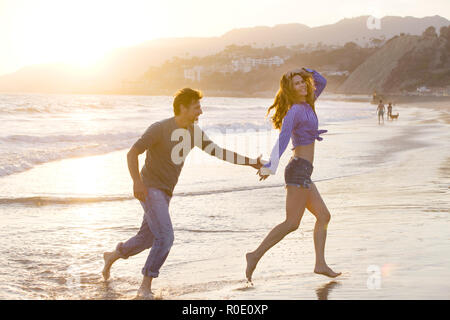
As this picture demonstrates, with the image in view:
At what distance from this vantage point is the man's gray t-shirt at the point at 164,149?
4.57m

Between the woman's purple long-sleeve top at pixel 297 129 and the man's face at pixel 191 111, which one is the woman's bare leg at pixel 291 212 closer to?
the woman's purple long-sleeve top at pixel 297 129

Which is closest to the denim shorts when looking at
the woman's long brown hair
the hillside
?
the woman's long brown hair

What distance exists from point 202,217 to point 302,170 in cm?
349

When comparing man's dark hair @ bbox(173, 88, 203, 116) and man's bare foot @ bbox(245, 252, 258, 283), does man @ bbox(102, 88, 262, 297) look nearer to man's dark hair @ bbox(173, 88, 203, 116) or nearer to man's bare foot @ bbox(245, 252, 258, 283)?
man's dark hair @ bbox(173, 88, 203, 116)

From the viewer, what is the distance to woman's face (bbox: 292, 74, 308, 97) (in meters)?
4.88

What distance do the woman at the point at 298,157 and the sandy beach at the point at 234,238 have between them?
0.33 metres

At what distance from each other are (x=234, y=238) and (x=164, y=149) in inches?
96.1

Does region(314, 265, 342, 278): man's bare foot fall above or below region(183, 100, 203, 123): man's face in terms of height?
below

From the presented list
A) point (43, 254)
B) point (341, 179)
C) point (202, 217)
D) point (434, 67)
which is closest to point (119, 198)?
point (202, 217)

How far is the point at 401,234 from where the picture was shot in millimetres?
6215

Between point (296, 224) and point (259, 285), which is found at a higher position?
point (296, 224)

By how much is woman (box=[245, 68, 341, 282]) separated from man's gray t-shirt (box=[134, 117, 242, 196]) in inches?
27.6

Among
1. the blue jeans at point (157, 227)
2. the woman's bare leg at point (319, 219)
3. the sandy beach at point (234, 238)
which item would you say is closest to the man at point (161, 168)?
the blue jeans at point (157, 227)
